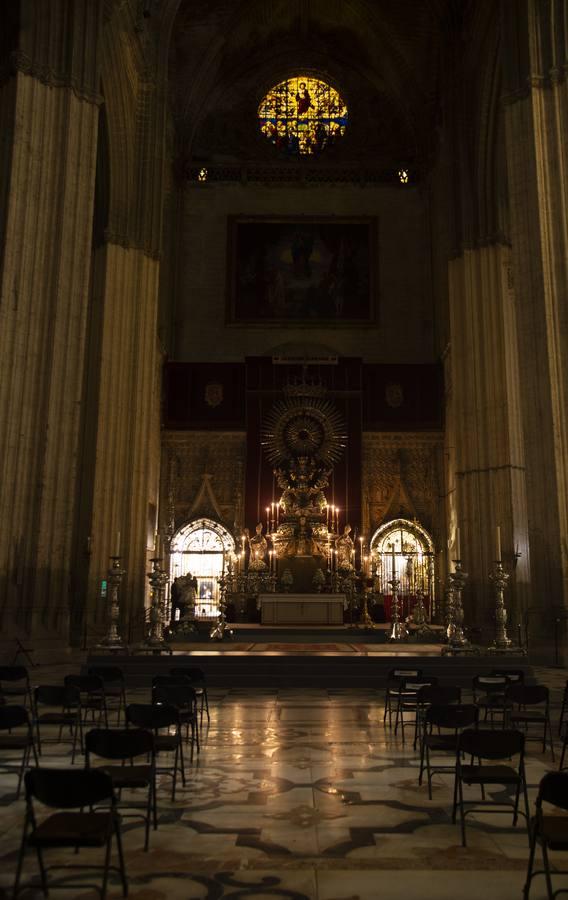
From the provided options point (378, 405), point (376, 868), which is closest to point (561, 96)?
point (378, 405)

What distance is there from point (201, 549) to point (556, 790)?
23315 mm

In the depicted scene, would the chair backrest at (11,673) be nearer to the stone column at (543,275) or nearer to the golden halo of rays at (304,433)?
the stone column at (543,275)

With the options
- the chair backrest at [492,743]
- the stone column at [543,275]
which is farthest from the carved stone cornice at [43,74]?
the chair backrest at [492,743]

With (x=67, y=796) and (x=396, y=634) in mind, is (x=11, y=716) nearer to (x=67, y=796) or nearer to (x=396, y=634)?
(x=67, y=796)

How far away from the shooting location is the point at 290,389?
85.7 feet

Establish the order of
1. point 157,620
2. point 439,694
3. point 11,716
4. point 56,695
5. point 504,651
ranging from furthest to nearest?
1. point 157,620
2. point 504,651
3. point 439,694
4. point 56,695
5. point 11,716

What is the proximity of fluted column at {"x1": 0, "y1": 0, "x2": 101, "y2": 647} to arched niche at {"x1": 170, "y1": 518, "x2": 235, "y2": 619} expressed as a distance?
1143 cm

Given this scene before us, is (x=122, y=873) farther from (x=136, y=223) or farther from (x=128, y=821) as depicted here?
(x=136, y=223)

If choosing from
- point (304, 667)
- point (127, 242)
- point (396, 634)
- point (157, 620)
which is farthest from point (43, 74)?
Answer: point (396, 634)

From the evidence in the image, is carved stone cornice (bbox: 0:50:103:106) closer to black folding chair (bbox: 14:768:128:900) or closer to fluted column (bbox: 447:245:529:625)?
fluted column (bbox: 447:245:529:625)

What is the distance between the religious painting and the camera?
29094 millimetres

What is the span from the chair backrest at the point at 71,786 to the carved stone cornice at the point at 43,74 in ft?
49.2

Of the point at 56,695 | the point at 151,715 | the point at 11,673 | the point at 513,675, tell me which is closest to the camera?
the point at 151,715

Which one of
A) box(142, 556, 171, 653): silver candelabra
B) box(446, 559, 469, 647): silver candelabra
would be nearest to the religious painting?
box(446, 559, 469, 647): silver candelabra
